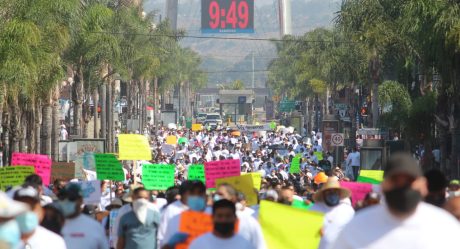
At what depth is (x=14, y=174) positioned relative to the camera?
712 inches

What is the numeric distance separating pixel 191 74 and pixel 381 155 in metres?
121

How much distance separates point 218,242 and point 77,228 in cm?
255

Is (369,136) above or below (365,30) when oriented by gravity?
below

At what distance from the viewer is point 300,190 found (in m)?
21.4

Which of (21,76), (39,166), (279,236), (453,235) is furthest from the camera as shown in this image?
(21,76)

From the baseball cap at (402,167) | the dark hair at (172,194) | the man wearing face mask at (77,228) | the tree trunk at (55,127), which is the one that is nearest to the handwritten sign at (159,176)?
the dark hair at (172,194)

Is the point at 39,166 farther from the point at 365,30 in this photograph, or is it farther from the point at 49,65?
the point at 365,30

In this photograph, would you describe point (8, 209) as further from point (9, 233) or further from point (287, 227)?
point (287, 227)

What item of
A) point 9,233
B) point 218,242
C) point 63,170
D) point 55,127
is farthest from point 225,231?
point 55,127

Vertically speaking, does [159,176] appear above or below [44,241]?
below

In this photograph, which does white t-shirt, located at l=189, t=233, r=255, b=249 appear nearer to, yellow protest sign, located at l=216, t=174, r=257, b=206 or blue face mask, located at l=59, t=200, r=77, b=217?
blue face mask, located at l=59, t=200, r=77, b=217

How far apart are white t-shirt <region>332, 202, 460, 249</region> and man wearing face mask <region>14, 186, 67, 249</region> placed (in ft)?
6.05

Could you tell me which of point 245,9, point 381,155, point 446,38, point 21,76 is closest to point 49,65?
point 21,76

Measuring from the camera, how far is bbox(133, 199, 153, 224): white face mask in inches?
462
